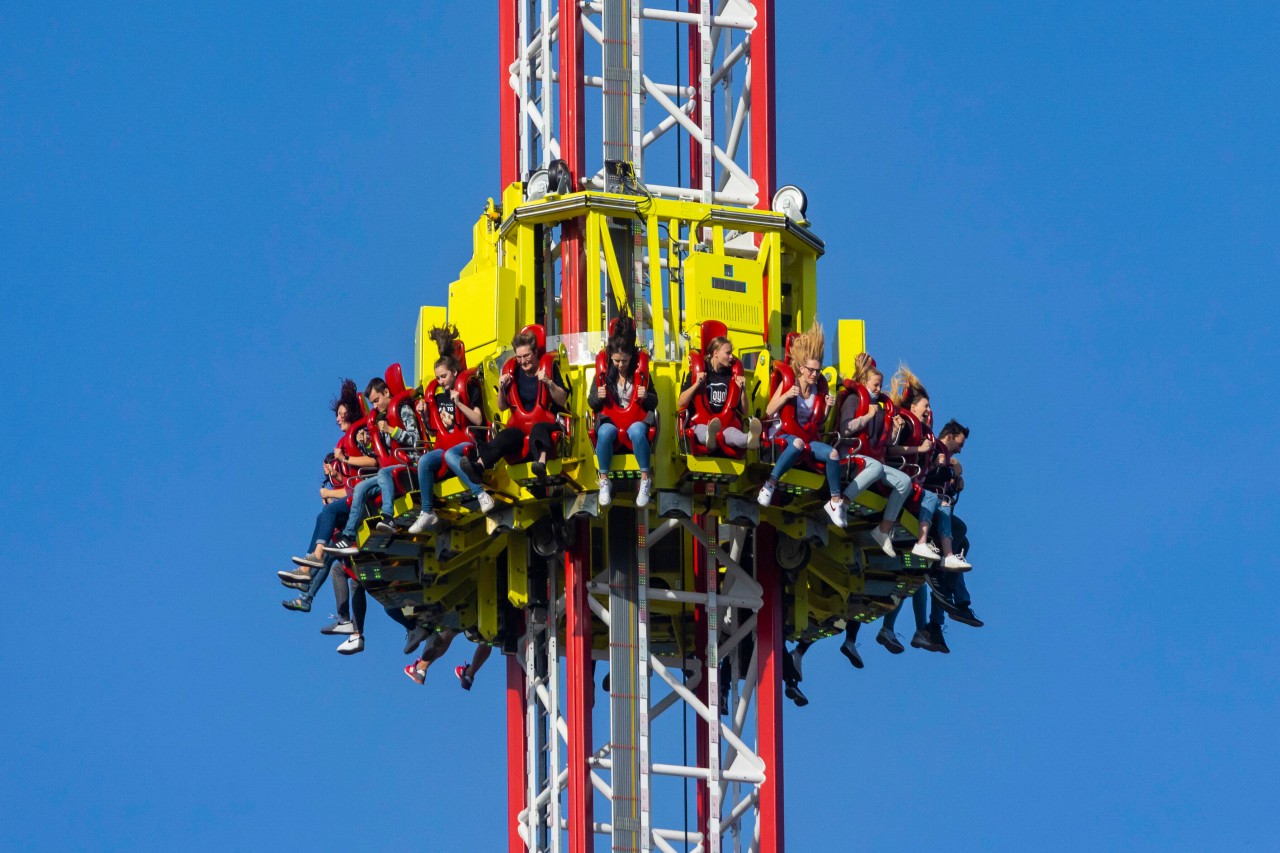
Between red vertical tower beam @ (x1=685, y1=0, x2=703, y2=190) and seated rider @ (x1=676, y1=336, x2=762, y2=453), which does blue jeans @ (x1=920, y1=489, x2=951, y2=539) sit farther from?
red vertical tower beam @ (x1=685, y1=0, x2=703, y2=190)

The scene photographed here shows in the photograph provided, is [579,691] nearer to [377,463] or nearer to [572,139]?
[377,463]

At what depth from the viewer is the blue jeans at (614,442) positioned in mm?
67562

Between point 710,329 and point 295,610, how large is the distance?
26.7 feet

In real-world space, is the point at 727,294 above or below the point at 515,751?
above

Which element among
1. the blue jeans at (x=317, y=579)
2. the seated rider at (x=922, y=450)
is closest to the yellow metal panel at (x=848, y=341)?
the seated rider at (x=922, y=450)

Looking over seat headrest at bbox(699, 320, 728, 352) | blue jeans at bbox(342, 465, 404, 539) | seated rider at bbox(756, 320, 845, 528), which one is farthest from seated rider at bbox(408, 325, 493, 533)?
seated rider at bbox(756, 320, 845, 528)

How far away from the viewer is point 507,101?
243 ft

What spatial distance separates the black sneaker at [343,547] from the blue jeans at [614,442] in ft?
17.0

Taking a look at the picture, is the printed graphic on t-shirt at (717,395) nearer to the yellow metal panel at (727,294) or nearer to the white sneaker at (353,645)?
the yellow metal panel at (727,294)

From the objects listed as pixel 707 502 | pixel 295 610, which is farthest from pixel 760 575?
pixel 295 610

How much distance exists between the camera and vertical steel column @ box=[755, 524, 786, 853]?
232 ft

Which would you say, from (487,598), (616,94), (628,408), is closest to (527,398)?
(628,408)

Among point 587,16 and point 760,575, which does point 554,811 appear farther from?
point 587,16

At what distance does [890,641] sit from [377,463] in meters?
9.09
